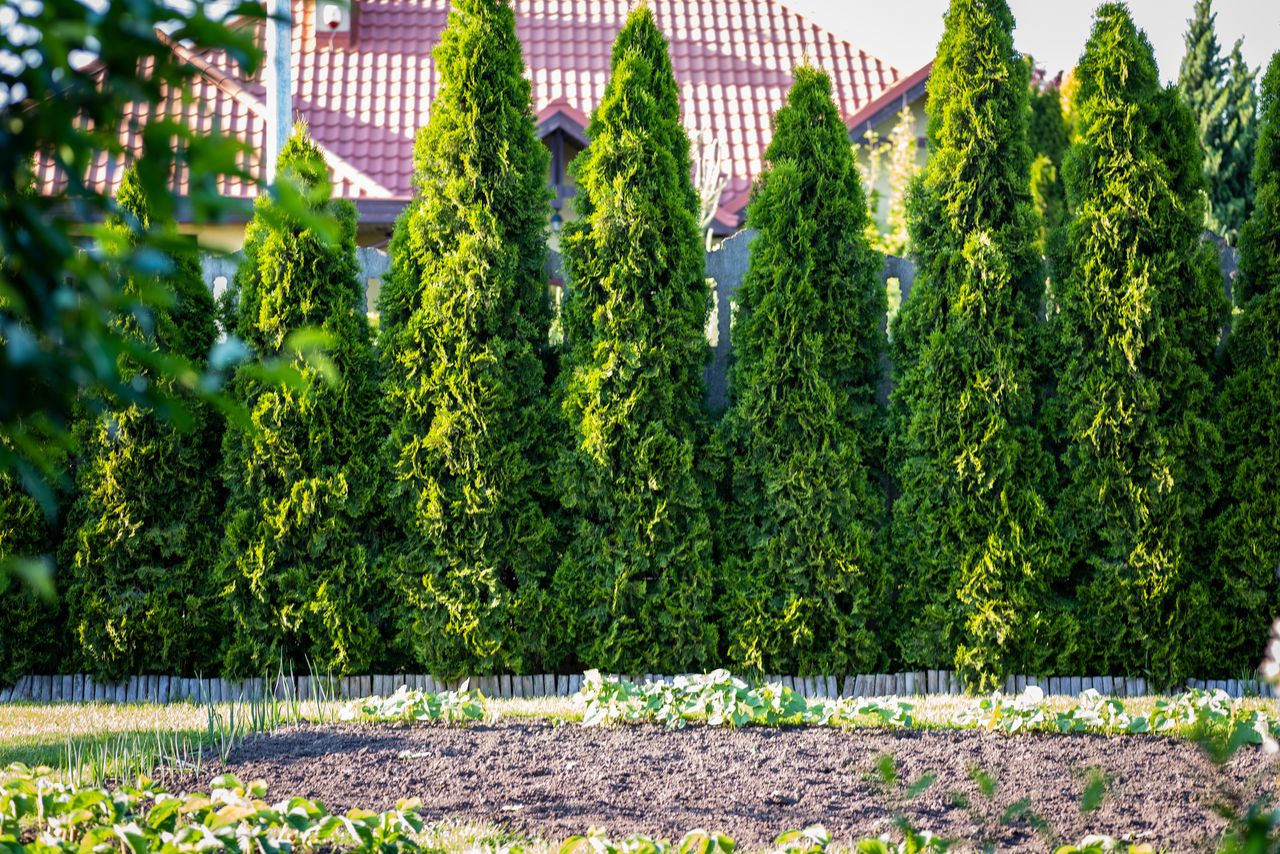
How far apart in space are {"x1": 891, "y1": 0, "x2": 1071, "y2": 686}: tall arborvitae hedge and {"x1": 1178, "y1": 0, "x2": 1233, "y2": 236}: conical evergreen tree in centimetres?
952

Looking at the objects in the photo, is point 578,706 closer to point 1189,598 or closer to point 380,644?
point 380,644

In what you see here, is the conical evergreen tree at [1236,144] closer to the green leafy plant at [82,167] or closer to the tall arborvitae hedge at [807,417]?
the tall arborvitae hedge at [807,417]

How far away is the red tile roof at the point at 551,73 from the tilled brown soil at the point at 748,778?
9717mm

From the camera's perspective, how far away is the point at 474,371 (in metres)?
7.11

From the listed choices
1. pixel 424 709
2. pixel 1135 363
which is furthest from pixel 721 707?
pixel 1135 363

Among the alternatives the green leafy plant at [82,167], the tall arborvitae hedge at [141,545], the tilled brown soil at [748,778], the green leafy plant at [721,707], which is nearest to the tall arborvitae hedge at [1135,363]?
the tilled brown soil at [748,778]

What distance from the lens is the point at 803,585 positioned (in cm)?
696

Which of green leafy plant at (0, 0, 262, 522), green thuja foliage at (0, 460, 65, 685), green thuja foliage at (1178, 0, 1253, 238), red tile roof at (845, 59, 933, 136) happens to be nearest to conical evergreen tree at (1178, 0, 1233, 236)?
green thuja foliage at (1178, 0, 1253, 238)

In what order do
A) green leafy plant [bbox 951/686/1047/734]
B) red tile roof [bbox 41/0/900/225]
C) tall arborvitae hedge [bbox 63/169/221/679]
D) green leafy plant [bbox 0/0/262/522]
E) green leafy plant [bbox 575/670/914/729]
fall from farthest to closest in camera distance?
red tile roof [bbox 41/0/900/225]
tall arborvitae hedge [bbox 63/169/221/679]
green leafy plant [bbox 575/670/914/729]
green leafy plant [bbox 951/686/1047/734]
green leafy plant [bbox 0/0/262/522]

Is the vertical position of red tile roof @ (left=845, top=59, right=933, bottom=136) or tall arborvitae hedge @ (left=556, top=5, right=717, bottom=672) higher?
red tile roof @ (left=845, top=59, right=933, bottom=136)

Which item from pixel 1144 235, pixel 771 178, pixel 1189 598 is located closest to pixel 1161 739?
pixel 1189 598

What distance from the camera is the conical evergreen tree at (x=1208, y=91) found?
16062 millimetres

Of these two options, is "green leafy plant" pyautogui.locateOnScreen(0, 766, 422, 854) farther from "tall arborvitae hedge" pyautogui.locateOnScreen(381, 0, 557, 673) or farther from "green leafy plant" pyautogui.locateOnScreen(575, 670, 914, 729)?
"tall arborvitae hedge" pyautogui.locateOnScreen(381, 0, 557, 673)

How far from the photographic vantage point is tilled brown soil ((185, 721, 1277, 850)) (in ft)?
13.3
